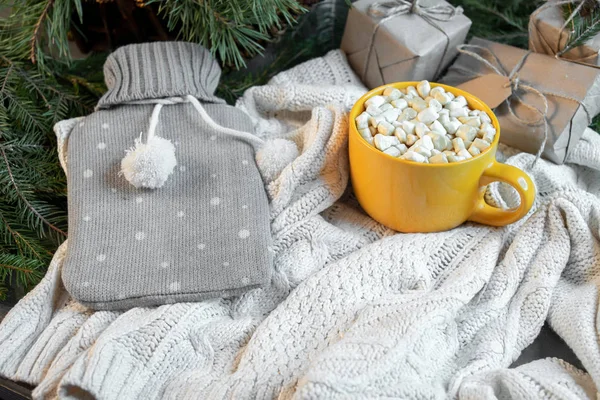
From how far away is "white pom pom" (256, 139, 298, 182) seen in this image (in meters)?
0.75

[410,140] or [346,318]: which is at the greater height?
[410,140]

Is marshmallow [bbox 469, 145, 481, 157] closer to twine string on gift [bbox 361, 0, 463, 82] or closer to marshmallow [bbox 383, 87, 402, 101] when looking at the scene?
marshmallow [bbox 383, 87, 402, 101]

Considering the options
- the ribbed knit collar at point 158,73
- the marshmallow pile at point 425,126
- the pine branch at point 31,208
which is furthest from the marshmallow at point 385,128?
the pine branch at point 31,208

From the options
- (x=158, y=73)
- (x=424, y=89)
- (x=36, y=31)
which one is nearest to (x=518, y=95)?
(x=424, y=89)

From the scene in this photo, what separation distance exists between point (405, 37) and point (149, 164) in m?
0.38

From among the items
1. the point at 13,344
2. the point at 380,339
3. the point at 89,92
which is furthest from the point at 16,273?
the point at 380,339

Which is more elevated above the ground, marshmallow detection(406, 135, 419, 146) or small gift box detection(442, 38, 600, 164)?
marshmallow detection(406, 135, 419, 146)

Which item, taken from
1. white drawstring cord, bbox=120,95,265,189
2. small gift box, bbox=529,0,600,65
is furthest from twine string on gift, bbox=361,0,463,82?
white drawstring cord, bbox=120,95,265,189

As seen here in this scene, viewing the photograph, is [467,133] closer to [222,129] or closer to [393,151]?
[393,151]

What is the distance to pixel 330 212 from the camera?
784 millimetres

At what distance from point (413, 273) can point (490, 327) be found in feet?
0.32

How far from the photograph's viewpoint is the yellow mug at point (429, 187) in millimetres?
650

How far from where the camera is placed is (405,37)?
821mm

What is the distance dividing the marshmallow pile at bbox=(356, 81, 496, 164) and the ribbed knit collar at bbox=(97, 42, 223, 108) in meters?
0.23
